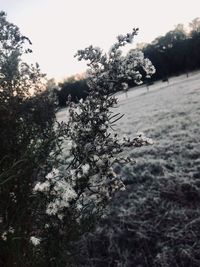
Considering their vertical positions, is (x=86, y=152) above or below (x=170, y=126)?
above

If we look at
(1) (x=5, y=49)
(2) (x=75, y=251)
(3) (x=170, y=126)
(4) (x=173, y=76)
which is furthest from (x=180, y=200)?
(4) (x=173, y=76)

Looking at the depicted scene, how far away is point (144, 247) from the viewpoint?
598 centimetres

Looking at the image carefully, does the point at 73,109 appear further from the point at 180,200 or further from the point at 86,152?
the point at 180,200

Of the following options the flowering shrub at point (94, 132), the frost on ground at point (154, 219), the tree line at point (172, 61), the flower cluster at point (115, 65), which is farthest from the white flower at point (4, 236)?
the tree line at point (172, 61)

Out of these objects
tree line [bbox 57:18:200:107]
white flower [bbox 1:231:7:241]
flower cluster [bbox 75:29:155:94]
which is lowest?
tree line [bbox 57:18:200:107]

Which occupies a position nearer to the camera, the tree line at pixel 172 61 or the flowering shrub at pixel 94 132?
the flowering shrub at pixel 94 132

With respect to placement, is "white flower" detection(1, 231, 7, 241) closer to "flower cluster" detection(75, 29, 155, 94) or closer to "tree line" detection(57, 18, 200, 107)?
"flower cluster" detection(75, 29, 155, 94)

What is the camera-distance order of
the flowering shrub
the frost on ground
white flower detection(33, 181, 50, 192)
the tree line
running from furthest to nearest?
the tree line → the frost on ground → the flowering shrub → white flower detection(33, 181, 50, 192)

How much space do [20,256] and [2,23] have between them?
349 cm

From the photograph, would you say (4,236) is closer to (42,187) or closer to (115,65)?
(42,187)

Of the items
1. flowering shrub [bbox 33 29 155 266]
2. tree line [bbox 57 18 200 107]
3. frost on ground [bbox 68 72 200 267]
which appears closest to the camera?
flowering shrub [bbox 33 29 155 266]

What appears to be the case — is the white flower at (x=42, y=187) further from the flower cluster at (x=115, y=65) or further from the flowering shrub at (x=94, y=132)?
the flower cluster at (x=115, y=65)

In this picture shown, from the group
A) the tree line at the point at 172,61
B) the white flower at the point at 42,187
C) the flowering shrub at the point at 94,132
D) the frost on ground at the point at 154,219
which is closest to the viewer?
the white flower at the point at 42,187

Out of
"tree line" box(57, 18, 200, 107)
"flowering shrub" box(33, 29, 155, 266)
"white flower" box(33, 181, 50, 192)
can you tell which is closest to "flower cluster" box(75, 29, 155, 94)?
"flowering shrub" box(33, 29, 155, 266)
